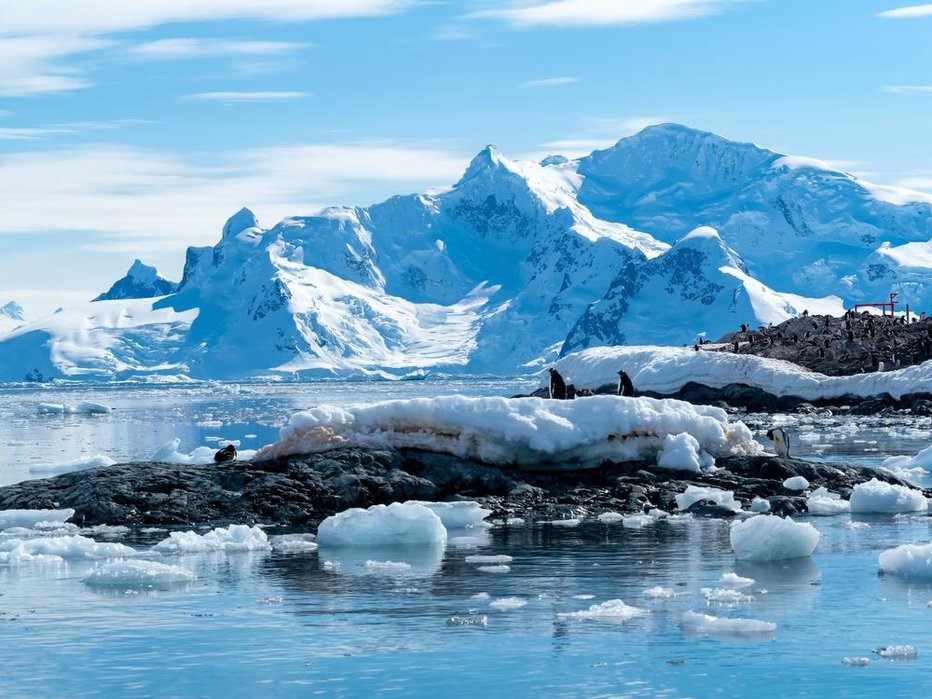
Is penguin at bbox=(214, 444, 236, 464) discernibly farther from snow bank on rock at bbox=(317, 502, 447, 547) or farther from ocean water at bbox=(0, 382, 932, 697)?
snow bank on rock at bbox=(317, 502, 447, 547)

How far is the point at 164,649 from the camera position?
12.9m

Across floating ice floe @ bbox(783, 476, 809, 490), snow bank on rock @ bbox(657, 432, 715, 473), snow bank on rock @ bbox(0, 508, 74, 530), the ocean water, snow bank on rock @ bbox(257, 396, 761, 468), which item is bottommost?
the ocean water

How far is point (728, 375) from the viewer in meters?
63.0

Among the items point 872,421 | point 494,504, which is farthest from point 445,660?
point 872,421

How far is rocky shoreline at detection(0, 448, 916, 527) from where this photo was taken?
21.5m

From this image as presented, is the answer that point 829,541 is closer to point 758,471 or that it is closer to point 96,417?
point 758,471

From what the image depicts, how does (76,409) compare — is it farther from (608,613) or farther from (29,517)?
(608,613)

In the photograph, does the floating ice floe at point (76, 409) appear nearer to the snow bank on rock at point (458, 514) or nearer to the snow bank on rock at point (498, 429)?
the snow bank on rock at point (498, 429)

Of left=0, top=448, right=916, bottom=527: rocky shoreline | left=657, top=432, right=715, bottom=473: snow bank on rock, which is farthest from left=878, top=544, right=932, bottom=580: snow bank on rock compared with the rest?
left=657, top=432, right=715, bottom=473: snow bank on rock

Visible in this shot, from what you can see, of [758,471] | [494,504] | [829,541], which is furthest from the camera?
[758,471]

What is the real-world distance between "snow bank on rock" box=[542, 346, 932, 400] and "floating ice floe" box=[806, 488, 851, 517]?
118 feet

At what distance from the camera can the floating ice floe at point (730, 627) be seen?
13047mm

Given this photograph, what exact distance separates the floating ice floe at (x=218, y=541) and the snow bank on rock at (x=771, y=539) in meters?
6.24

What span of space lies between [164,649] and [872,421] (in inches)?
1598
